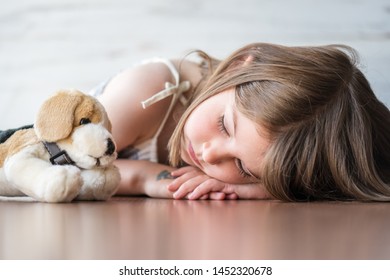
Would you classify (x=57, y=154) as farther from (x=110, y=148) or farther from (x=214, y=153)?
(x=214, y=153)

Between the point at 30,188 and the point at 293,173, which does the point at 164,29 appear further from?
the point at 30,188

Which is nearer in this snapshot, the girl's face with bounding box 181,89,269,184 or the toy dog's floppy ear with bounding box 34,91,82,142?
the toy dog's floppy ear with bounding box 34,91,82,142

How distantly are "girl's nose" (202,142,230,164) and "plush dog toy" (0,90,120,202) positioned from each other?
25cm

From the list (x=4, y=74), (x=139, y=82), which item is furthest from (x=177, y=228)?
(x=4, y=74)

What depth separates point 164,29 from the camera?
8.02 ft

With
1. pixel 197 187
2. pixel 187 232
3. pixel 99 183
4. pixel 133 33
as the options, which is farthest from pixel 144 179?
pixel 133 33

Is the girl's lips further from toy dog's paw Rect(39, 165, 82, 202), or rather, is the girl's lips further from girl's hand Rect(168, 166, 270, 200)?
toy dog's paw Rect(39, 165, 82, 202)

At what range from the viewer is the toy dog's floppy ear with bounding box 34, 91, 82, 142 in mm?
1038

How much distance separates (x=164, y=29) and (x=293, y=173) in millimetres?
1283

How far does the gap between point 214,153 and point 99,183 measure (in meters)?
0.28

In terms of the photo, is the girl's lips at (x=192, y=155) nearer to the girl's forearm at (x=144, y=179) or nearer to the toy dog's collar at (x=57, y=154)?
the girl's forearm at (x=144, y=179)

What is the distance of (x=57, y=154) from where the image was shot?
105 cm

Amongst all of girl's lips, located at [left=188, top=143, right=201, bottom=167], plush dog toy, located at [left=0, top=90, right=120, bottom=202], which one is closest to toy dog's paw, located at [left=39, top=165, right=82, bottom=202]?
plush dog toy, located at [left=0, top=90, right=120, bottom=202]

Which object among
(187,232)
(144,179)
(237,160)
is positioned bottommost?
(144,179)
